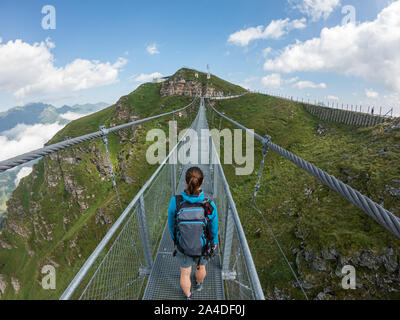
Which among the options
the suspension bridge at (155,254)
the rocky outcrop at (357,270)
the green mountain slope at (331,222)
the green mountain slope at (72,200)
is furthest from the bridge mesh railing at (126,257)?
the green mountain slope at (72,200)

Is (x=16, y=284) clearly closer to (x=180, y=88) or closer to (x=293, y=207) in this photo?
(x=180, y=88)

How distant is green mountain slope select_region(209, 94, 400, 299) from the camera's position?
698 cm

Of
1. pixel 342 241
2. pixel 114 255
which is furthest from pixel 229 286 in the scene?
pixel 342 241

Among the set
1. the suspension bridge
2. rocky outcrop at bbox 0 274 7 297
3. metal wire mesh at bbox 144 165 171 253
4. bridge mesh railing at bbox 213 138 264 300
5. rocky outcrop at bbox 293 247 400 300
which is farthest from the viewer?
rocky outcrop at bbox 0 274 7 297

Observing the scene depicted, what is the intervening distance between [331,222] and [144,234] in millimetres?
9472

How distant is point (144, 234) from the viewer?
269 cm

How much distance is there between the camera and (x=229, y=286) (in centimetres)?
275

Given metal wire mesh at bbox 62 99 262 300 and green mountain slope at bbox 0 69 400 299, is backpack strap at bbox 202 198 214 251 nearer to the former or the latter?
metal wire mesh at bbox 62 99 262 300

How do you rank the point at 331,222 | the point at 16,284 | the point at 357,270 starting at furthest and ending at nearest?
1. the point at 16,284
2. the point at 331,222
3. the point at 357,270

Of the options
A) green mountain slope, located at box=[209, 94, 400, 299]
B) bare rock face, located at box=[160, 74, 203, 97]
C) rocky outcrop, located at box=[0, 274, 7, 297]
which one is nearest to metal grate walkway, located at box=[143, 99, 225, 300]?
green mountain slope, located at box=[209, 94, 400, 299]

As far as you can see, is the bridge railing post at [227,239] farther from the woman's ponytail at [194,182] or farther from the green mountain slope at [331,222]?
the green mountain slope at [331,222]

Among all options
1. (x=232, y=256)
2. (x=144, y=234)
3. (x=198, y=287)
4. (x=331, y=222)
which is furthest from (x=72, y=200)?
(x=232, y=256)

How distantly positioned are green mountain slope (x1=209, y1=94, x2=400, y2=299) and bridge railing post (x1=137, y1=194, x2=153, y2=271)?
3.17 meters

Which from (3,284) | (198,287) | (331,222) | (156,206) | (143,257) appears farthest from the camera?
(3,284)
